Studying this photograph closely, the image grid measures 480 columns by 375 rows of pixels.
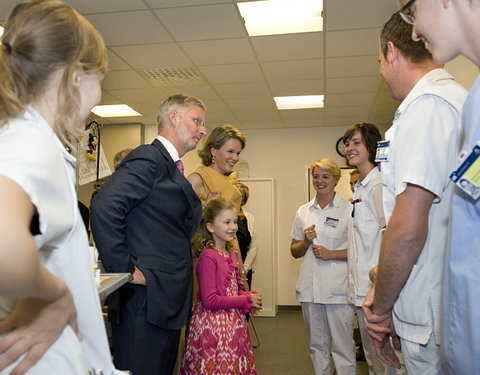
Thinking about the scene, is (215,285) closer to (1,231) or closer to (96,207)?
(96,207)

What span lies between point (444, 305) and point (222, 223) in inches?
57.6

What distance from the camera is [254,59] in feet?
12.7

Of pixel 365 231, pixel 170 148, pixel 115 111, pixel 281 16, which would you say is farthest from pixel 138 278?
pixel 115 111

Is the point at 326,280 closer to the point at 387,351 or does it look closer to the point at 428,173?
the point at 387,351

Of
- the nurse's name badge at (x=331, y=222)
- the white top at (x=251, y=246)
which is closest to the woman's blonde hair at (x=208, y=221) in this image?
the nurse's name badge at (x=331, y=222)

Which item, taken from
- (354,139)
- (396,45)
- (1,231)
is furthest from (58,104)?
(354,139)

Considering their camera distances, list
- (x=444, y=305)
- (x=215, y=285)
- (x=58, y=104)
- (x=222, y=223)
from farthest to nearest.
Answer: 1. (x=222, y=223)
2. (x=215, y=285)
3. (x=444, y=305)
4. (x=58, y=104)

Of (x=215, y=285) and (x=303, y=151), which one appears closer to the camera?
(x=215, y=285)

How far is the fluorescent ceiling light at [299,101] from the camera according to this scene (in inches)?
204

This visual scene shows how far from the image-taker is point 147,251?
167 centimetres

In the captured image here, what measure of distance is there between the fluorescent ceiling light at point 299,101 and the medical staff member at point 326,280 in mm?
2263

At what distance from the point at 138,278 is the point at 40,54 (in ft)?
3.41

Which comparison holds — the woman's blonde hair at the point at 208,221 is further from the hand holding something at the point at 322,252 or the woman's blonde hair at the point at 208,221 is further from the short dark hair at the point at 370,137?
the short dark hair at the point at 370,137

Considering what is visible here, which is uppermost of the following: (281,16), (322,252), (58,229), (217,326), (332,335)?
(281,16)
